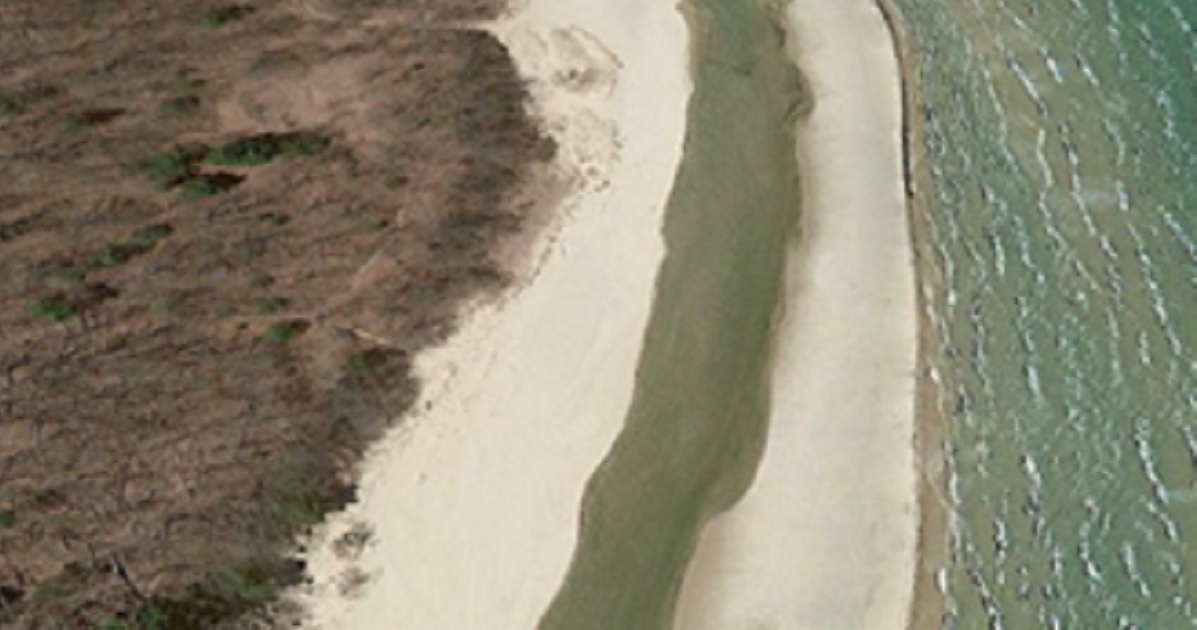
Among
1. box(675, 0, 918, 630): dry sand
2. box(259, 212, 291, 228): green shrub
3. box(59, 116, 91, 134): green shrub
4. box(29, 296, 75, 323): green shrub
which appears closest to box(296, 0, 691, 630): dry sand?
box(675, 0, 918, 630): dry sand

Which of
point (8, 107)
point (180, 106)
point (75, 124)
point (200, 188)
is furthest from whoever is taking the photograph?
point (180, 106)

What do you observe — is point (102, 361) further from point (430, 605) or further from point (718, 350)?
point (718, 350)

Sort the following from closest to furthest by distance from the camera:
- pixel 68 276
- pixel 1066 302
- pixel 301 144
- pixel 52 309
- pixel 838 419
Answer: pixel 838 419
pixel 52 309
pixel 68 276
pixel 1066 302
pixel 301 144

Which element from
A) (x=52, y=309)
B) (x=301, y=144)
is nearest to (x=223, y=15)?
(x=301, y=144)

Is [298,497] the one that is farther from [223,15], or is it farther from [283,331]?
[223,15]

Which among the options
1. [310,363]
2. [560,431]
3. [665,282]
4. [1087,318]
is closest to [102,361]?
[310,363]

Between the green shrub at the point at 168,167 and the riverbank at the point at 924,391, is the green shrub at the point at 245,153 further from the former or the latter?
the riverbank at the point at 924,391
